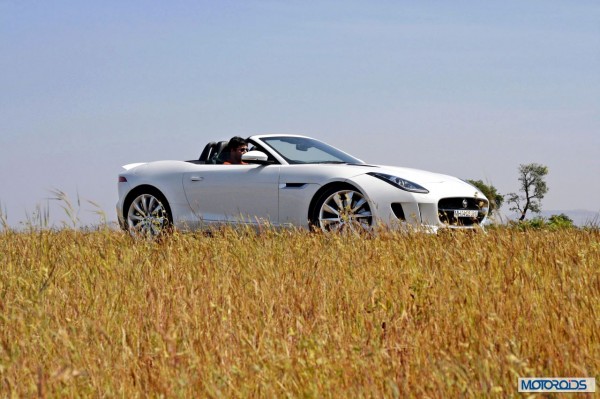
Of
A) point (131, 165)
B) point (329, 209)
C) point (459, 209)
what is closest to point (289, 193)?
point (329, 209)

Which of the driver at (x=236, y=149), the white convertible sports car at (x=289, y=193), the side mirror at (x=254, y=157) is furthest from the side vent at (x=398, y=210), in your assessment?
the driver at (x=236, y=149)

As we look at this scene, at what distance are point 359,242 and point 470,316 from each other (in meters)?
3.57

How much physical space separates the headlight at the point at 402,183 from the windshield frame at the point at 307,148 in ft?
3.85

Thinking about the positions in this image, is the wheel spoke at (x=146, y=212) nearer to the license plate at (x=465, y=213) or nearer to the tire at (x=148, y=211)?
the tire at (x=148, y=211)

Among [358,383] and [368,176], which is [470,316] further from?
[368,176]

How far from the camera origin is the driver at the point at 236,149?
1109 cm

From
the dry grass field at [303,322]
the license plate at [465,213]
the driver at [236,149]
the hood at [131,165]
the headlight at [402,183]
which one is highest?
the driver at [236,149]

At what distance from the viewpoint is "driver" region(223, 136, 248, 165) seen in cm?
1109

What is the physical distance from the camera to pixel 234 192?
1041 cm

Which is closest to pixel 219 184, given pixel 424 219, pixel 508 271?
pixel 424 219

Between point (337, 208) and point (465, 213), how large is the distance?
166cm

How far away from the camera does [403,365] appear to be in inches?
136

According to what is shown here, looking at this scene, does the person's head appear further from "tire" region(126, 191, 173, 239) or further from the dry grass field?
the dry grass field

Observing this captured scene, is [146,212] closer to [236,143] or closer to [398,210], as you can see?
[236,143]
